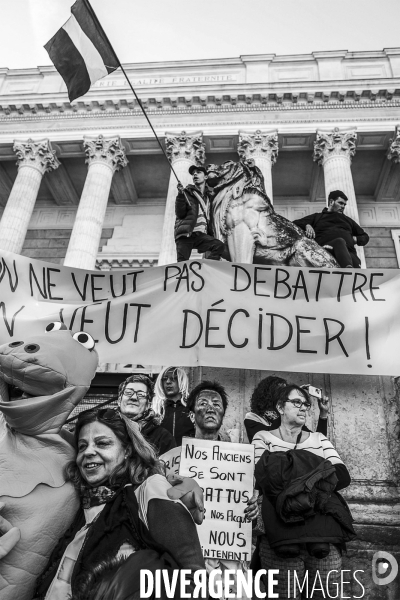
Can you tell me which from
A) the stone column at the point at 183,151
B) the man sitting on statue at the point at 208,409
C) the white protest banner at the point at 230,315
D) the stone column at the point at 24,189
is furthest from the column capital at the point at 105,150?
the man sitting on statue at the point at 208,409

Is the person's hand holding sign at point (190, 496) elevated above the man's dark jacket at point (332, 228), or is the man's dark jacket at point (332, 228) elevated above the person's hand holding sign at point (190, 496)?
the man's dark jacket at point (332, 228)

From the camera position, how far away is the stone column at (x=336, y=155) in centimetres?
1731

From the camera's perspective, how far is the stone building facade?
60.6ft

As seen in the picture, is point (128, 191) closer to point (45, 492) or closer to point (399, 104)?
point (399, 104)

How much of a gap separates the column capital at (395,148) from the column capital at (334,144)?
1.60m

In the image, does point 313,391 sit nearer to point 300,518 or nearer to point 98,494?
point 300,518

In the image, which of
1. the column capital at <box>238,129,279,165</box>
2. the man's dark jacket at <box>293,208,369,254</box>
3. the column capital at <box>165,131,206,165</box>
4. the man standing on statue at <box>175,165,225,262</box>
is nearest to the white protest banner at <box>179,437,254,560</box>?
the man standing on statue at <box>175,165,225,262</box>

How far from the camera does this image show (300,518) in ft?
8.51

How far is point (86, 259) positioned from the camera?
16.7m

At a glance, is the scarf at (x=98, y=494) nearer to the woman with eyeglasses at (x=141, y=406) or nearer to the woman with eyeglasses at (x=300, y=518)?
the woman with eyeglasses at (x=300, y=518)

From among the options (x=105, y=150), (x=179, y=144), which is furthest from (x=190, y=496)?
(x=105, y=150)

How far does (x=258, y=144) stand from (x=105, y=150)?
22.4 ft

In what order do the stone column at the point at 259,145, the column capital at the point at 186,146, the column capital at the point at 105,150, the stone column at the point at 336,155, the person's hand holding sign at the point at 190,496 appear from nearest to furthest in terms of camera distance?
the person's hand holding sign at the point at 190,496
the stone column at the point at 336,155
the stone column at the point at 259,145
the column capital at the point at 186,146
the column capital at the point at 105,150

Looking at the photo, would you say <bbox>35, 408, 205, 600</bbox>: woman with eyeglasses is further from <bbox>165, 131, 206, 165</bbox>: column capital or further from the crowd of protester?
<bbox>165, 131, 206, 165</bbox>: column capital
